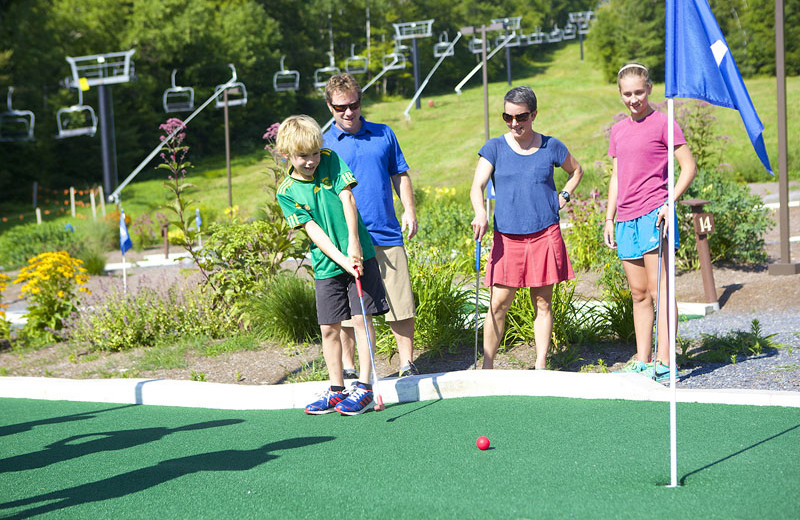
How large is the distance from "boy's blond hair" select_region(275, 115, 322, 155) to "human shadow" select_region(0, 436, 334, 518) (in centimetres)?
153

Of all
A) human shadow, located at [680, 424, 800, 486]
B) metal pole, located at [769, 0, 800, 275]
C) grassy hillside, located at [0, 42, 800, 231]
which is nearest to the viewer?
human shadow, located at [680, 424, 800, 486]

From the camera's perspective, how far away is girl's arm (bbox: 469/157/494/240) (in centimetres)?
477

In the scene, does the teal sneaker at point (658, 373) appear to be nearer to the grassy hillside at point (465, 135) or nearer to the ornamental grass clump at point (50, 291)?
the ornamental grass clump at point (50, 291)

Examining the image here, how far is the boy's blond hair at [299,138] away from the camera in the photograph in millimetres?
4309

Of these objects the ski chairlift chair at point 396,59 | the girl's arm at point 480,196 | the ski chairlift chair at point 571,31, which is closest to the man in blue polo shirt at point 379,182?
the girl's arm at point 480,196

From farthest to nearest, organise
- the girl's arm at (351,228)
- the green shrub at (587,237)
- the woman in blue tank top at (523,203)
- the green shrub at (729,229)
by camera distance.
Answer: the green shrub at (587,237), the green shrub at (729,229), the woman in blue tank top at (523,203), the girl's arm at (351,228)

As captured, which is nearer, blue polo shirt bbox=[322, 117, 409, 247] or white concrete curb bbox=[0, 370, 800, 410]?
white concrete curb bbox=[0, 370, 800, 410]

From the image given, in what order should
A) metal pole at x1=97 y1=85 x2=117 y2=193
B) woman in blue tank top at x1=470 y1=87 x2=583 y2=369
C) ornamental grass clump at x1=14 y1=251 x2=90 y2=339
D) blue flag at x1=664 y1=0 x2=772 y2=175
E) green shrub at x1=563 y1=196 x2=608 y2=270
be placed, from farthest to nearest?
metal pole at x1=97 y1=85 x2=117 y2=193
green shrub at x1=563 y1=196 x2=608 y2=270
ornamental grass clump at x1=14 y1=251 x2=90 y2=339
woman in blue tank top at x1=470 y1=87 x2=583 y2=369
blue flag at x1=664 y1=0 x2=772 y2=175

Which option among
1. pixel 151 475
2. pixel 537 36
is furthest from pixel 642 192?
pixel 537 36

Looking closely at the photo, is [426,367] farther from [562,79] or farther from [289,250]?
[562,79]

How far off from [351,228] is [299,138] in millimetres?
569

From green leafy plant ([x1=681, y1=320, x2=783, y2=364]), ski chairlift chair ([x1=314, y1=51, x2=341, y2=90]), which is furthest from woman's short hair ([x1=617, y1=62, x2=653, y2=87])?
ski chairlift chair ([x1=314, y1=51, x2=341, y2=90])

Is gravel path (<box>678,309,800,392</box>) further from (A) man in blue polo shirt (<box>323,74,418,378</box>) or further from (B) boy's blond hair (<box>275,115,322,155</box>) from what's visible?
(B) boy's blond hair (<box>275,115,322,155</box>)

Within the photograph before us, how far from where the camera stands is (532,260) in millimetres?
4922
